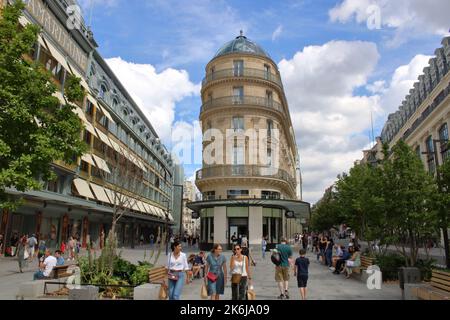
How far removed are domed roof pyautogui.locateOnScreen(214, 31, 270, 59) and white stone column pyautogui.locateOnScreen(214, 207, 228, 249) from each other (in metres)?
15.4

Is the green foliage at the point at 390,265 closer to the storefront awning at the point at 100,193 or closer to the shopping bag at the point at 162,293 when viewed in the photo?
the shopping bag at the point at 162,293

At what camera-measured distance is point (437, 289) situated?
9.19 m

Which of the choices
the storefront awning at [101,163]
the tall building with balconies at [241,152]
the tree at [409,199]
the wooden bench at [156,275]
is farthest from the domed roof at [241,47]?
the wooden bench at [156,275]

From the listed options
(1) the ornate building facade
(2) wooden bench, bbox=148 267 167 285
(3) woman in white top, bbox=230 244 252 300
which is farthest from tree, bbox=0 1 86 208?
(3) woman in white top, bbox=230 244 252 300

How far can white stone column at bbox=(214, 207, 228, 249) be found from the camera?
33.7 m

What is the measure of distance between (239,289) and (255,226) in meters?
24.6

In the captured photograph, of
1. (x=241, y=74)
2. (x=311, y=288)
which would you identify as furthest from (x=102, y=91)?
(x=311, y=288)

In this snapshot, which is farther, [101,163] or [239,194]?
[101,163]

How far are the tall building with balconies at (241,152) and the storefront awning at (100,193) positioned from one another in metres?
8.15

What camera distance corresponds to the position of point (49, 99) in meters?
11.8

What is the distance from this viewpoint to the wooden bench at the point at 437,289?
8.43 meters

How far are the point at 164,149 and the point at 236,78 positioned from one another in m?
43.6

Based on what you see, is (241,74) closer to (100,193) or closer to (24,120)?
(100,193)
